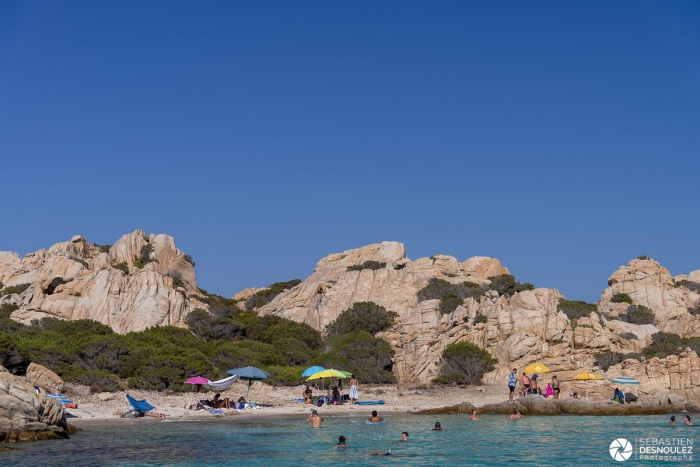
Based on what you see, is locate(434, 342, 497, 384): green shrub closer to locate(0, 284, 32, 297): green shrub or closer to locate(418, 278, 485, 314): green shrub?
locate(418, 278, 485, 314): green shrub

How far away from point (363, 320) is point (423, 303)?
4.50 metres

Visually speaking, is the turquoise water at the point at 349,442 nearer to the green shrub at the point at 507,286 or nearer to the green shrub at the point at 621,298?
the green shrub at the point at 507,286

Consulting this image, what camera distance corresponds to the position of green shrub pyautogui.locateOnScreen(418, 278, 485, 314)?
5225cm

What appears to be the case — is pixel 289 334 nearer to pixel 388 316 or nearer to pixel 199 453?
pixel 388 316

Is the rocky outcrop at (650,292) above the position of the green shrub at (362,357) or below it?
above

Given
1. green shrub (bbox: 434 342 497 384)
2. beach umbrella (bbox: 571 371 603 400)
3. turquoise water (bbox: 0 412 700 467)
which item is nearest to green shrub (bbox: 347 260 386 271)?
green shrub (bbox: 434 342 497 384)

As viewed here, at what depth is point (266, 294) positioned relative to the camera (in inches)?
2832

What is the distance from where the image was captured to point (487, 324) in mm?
42906

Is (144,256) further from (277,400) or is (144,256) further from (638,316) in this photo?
(638,316)

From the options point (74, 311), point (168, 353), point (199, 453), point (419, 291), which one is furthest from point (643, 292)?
point (199, 453)

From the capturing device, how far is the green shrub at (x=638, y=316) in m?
53.5

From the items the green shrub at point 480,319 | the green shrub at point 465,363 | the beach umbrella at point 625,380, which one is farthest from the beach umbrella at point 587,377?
the green shrub at point 480,319

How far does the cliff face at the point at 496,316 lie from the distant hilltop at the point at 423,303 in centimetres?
8

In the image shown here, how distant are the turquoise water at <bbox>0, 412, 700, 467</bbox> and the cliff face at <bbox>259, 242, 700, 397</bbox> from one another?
12305mm
